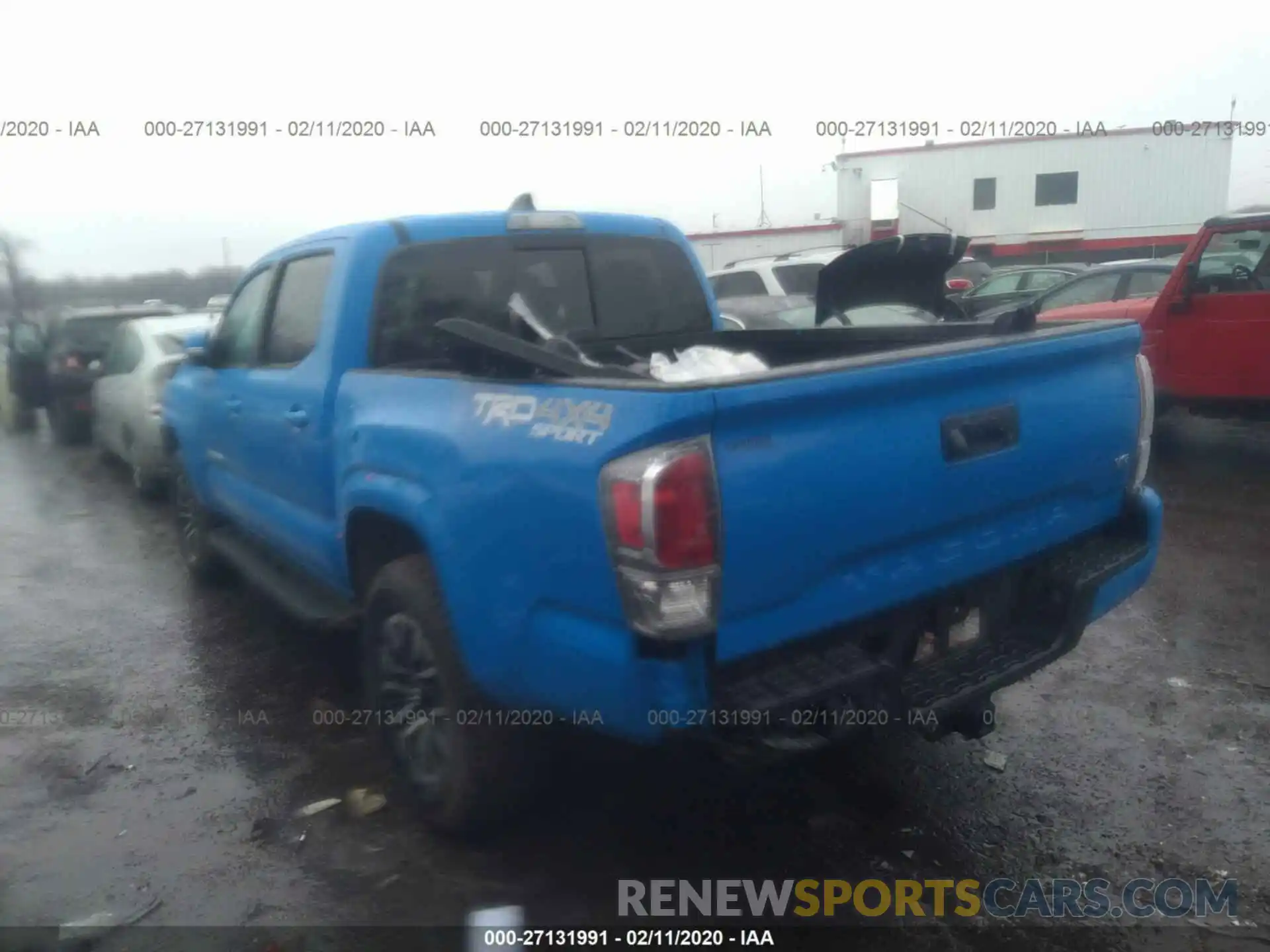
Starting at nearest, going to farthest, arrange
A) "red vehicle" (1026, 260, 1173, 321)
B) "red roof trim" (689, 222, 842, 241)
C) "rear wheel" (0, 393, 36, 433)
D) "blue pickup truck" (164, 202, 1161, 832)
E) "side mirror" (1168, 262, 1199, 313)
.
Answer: "blue pickup truck" (164, 202, 1161, 832)
"side mirror" (1168, 262, 1199, 313)
"red vehicle" (1026, 260, 1173, 321)
"rear wheel" (0, 393, 36, 433)
"red roof trim" (689, 222, 842, 241)

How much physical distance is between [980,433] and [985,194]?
2961cm

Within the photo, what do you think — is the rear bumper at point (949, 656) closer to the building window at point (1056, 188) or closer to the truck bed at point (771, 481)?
the truck bed at point (771, 481)

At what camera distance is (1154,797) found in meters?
3.52

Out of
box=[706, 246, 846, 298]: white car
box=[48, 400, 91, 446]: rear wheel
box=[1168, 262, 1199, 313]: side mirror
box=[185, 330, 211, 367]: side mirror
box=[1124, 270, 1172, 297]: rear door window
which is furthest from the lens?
box=[706, 246, 846, 298]: white car

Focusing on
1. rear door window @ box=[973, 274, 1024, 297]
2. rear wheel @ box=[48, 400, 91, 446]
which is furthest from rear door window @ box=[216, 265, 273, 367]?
rear door window @ box=[973, 274, 1024, 297]

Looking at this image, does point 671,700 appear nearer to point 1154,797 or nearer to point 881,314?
point 1154,797

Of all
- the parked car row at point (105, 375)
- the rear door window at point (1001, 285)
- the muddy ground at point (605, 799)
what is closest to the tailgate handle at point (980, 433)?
the muddy ground at point (605, 799)

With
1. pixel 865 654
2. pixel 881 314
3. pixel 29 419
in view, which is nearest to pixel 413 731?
pixel 865 654

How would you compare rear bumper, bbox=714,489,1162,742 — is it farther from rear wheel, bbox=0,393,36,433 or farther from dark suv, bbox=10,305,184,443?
rear wheel, bbox=0,393,36,433

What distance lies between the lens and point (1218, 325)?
8008mm

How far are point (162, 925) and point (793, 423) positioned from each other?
229 cm

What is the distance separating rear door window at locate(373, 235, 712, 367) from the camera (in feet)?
12.6

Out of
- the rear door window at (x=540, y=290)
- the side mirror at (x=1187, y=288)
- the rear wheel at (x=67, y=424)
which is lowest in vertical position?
the rear wheel at (x=67, y=424)

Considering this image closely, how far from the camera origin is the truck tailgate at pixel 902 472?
2.44 m
